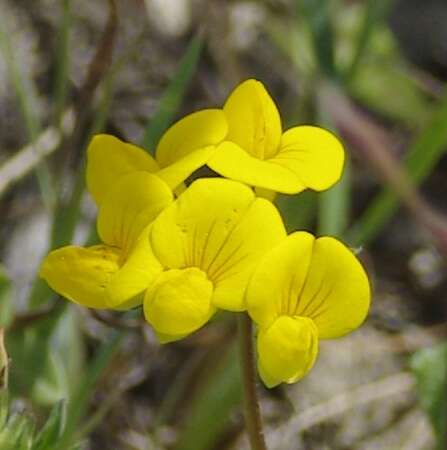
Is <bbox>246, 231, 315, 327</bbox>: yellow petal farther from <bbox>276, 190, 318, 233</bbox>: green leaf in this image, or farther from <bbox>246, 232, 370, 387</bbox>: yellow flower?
<bbox>276, 190, 318, 233</bbox>: green leaf

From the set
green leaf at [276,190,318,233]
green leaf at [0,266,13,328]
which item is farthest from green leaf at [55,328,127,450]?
green leaf at [276,190,318,233]

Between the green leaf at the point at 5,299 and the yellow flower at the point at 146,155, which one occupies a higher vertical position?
the yellow flower at the point at 146,155

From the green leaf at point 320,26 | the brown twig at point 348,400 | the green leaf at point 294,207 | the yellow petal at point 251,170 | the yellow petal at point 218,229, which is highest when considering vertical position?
the yellow petal at point 251,170

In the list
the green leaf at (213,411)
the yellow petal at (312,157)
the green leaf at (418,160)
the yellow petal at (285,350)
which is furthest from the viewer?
the green leaf at (418,160)

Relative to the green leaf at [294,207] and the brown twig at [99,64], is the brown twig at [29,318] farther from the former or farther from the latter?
the green leaf at [294,207]

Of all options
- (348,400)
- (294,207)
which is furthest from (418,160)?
(348,400)

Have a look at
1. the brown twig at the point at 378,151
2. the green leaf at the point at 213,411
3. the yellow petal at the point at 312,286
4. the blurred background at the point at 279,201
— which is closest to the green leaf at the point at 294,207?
the blurred background at the point at 279,201

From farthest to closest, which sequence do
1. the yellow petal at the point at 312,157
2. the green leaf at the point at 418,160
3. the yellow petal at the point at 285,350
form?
the green leaf at the point at 418,160 → the yellow petal at the point at 312,157 → the yellow petal at the point at 285,350
